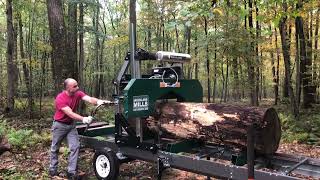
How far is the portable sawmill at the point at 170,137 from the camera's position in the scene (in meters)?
5.73

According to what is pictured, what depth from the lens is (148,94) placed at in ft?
21.5

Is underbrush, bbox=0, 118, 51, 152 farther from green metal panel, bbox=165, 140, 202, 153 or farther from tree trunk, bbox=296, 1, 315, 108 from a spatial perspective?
tree trunk, bbox=296, 1, 315, 108

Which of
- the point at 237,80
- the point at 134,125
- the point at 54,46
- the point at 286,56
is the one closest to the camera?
the point at 134,125

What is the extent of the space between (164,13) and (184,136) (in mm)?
23682

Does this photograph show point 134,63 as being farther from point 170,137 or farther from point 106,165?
point 106,165

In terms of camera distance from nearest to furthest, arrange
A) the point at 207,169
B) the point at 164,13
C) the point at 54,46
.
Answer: the point at 207,169, the point at 54,46, the point at 164,13

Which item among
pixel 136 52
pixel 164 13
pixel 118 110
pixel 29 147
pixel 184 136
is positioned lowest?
pixel 29 147

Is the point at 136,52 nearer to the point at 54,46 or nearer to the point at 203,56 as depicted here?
the point at 54,46

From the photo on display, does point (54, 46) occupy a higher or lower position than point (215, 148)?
higher

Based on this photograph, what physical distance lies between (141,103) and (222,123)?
1546mm

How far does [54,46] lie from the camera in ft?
33.7

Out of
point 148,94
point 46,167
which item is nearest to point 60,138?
point 46,167

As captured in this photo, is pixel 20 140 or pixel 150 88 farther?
pixel 20 140

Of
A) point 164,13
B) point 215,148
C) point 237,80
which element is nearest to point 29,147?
point 215,148
